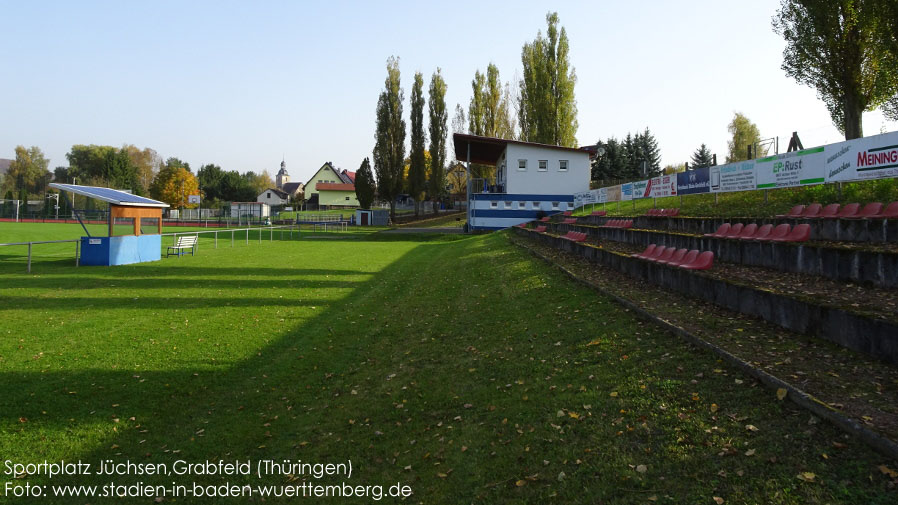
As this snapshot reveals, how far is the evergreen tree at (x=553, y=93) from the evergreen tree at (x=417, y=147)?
16.9 meters

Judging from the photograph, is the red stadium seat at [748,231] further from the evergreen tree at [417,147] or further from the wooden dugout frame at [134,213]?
the evergreen tree at [417,147]

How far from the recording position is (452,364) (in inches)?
289

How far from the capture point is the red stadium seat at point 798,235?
909cm

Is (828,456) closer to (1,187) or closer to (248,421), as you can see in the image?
(248,421)

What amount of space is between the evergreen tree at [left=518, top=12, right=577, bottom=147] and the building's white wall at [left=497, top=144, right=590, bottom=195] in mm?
9050

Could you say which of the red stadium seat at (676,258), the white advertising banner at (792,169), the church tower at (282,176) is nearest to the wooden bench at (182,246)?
the red stadium seat at (676,258)

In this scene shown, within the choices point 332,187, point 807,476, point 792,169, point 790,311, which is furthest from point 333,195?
point 807,476

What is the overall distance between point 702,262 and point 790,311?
3.56 m

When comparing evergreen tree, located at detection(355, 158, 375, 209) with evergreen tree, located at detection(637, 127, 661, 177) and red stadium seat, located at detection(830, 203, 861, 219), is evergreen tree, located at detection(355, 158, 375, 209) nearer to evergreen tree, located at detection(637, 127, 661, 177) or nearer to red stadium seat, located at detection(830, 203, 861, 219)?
evergreen tree, located at detection(637, 127, 661, 177)

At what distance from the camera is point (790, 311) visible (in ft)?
18.9

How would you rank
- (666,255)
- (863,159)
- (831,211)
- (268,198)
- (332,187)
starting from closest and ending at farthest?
(666,255) < (831,211) < (863,159) < (332,187) < (268,198)

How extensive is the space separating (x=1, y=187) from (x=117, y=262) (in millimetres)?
103970

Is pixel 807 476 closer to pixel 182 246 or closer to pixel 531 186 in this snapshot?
pixel 182 246

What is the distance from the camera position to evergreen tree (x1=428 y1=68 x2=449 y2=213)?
64312 mm
